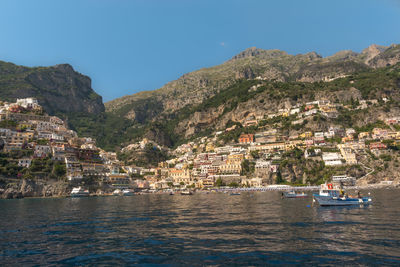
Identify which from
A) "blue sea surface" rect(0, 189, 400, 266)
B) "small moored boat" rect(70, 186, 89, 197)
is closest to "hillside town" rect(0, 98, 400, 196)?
"small moored boat" rect(70, 186, 89, 197)

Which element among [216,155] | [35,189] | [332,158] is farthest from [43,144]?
[332,158]

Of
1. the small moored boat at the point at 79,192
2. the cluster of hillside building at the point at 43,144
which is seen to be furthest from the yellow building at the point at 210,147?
the small moored boat at the point at 79,192

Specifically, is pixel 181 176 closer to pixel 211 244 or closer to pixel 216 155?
pixel 216 155

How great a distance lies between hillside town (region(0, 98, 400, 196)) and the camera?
102 m

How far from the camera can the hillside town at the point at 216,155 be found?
334 ft

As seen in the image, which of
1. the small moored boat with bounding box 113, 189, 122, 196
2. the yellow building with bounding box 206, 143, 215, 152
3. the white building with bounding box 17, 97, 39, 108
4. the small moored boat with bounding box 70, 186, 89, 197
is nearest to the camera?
the small moored boat with bounding box 70, 186, 89, 197

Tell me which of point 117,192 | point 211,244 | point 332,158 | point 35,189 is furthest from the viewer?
point 332,158

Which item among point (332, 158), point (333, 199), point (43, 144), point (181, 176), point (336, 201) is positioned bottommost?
point (336, 201)

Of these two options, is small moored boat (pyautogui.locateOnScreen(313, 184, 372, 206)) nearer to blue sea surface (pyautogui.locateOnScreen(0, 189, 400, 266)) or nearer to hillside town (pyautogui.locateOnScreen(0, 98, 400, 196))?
blue sea surface (pyautogui.locateOnScreen(0, 189, 400, 266))

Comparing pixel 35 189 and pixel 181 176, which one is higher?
pixel 181 176

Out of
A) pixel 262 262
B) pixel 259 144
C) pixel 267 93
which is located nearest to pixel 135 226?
pixel 262 262

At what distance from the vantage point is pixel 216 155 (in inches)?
5640

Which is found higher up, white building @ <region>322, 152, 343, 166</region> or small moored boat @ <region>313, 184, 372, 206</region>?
white building @ <region>322, 152, 343, 166</region>

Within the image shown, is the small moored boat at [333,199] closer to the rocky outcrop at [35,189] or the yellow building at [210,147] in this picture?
the rocky outcrop at [35,189]
